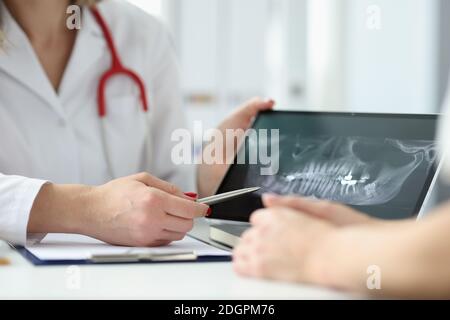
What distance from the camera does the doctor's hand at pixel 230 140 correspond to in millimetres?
1176

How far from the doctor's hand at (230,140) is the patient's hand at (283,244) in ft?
1.71

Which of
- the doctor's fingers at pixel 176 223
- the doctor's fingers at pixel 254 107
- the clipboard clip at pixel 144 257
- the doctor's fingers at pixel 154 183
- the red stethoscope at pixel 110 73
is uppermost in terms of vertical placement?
the red stethoscope at pixel 110 73

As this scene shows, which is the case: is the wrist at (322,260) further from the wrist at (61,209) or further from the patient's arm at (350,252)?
the wrist at (61,209)

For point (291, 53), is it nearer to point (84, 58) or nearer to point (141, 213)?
point (84, 58)

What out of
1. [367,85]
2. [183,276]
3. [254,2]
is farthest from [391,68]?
[183,276]

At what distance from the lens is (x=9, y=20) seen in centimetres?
131

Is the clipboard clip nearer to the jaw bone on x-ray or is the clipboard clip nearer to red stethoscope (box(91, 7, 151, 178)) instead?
the jaw bone on x-ray

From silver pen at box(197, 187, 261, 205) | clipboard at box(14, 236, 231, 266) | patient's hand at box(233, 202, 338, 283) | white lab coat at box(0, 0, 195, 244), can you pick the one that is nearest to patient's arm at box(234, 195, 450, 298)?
patient's hand at box(233, 202, 338, 283)

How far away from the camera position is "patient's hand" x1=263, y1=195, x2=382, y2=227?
0.62 meters

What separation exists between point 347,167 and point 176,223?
0.78 feet

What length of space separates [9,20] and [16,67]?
0.10 meters

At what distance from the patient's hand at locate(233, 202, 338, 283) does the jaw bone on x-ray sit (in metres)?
0.26

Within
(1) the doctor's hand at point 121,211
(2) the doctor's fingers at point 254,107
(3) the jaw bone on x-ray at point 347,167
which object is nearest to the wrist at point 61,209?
(1) the doctor's hand at point 121,211

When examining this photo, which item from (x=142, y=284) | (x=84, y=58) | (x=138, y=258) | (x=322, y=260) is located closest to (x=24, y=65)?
(x=84, y=58)
